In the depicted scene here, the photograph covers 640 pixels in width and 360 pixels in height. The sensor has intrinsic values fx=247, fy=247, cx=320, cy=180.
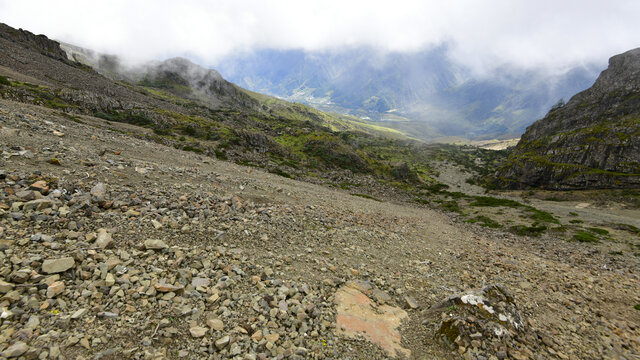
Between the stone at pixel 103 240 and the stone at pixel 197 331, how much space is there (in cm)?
417

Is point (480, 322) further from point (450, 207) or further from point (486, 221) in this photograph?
point (450, 207)

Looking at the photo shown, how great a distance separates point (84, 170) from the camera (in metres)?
12.3

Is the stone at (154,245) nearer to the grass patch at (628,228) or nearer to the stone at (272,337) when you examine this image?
the stone at (272,337)

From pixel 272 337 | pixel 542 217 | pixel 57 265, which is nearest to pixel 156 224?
pixel 57 265

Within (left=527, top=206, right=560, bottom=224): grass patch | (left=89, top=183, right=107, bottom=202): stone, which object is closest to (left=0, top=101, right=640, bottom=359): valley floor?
(left=89, top=183, right=107, bottom=202): stone

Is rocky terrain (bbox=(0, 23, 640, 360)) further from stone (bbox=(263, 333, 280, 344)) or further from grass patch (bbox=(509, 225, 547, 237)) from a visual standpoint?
grass patch (bbox=(509, 225, 547, 237))

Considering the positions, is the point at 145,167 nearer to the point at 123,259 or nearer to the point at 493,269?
the point at 123,259

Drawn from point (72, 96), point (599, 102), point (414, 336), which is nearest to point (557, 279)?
point (414, 336)

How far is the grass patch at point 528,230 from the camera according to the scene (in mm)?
39438

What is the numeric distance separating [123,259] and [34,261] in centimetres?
179

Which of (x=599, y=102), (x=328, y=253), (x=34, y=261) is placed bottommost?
(x=328, y=253)

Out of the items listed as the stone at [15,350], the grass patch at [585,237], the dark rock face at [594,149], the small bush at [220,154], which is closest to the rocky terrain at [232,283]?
the stone at [15,350]

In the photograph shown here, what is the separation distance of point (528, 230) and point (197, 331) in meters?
50.9

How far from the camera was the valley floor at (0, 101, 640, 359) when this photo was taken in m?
5.63
